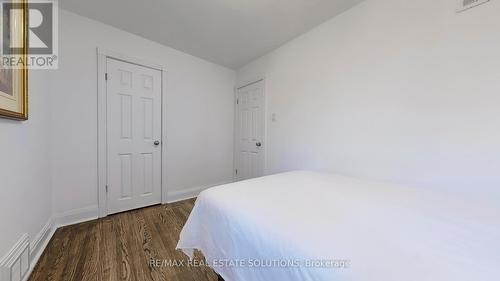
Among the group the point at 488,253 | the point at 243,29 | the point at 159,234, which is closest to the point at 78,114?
the point at 159,234

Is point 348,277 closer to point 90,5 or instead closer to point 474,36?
point 474,36

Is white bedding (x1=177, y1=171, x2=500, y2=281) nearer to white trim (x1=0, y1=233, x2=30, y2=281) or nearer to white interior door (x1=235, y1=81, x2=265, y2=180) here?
white trim (x1=0, y1=233, x2=30, y2=281)

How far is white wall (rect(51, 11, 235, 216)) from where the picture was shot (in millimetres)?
2102

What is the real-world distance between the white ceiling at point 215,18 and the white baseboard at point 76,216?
86.7 inches

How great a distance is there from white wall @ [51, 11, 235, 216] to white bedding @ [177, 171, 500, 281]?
183 cm

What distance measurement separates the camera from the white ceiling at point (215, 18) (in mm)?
1967

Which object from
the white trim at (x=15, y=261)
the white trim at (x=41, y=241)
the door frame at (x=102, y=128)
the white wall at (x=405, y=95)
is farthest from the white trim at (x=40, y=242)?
the white wall at (x=405, y=95)

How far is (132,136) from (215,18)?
1816 mm

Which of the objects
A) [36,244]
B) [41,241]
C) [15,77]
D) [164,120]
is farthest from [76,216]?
[15,77]

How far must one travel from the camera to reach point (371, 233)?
0.73 meters

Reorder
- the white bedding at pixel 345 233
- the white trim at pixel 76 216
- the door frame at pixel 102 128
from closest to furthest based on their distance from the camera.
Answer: the white bedding at pixel 345 233
the white trim at pixel 76 216
the door frame at pixel 102 128

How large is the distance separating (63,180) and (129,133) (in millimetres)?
821

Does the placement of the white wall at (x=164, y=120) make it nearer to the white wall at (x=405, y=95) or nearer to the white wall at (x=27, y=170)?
the white wall at (x=27, y=170)

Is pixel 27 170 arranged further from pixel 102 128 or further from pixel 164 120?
pixel 164 120
